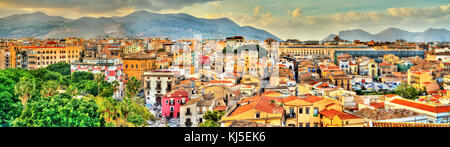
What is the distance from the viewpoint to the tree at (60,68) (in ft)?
24.5

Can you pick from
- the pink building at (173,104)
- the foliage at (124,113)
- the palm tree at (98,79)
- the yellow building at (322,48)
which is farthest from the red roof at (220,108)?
the yellow building at (322,48)

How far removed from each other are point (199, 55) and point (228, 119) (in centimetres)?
689

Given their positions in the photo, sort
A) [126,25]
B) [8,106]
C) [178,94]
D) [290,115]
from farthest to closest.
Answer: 1. [126,25]
2. [178,94]
3. [8,106]
4. [290,115]

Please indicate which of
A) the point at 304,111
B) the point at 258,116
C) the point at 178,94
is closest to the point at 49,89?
the point at 178,94

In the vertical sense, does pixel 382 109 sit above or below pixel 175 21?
below

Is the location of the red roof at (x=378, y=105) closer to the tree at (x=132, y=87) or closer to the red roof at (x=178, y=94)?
the red roof at (x=178, y=94)

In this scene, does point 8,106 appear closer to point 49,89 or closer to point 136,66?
point 49,89

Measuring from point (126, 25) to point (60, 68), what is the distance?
178 centimetres

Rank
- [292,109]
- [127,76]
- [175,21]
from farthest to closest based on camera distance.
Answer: [127,76], [175,21], [292,109]

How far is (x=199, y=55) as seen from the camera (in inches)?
422

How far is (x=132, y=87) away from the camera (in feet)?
20.8
